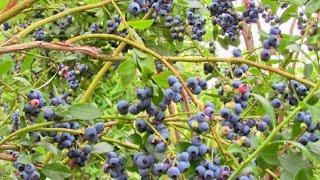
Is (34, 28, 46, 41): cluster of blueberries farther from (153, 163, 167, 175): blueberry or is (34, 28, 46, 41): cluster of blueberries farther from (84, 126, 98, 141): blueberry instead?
(153, 163, 167, 175): blueberry

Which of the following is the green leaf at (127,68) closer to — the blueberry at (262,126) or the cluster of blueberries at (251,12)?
the blueberry at (262,126)

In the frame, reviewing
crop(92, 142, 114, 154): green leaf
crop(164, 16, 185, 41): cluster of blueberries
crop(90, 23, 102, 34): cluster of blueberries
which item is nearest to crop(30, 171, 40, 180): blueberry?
crop(92, 142, 114, 154): green leaf

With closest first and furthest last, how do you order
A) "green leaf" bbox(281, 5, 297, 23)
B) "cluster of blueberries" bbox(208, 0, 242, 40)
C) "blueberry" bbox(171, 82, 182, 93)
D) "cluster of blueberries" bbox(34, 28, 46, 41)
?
"blueberry" bbox(171, 82, 182, 93) < "green leaf" bbox(281, 5, 297, 23) < "cluster of blueberries" bbox(208, 0, 242, 40) < "cluster of blueberries" bbox(34, 28, 46, 41)

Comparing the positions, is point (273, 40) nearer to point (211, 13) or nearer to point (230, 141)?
point (230, 141)

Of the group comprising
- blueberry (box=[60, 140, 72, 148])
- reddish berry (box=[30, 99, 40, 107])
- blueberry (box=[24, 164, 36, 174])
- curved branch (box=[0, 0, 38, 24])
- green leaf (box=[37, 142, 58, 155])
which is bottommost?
blueberry (box=[24, 164, 36, 174])

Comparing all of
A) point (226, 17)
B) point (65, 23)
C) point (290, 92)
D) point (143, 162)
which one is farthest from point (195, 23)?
point (143, 162)

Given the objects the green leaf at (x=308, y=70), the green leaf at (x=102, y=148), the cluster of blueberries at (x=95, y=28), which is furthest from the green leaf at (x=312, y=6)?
the cluster of blueberries at (x=95, y=28)
